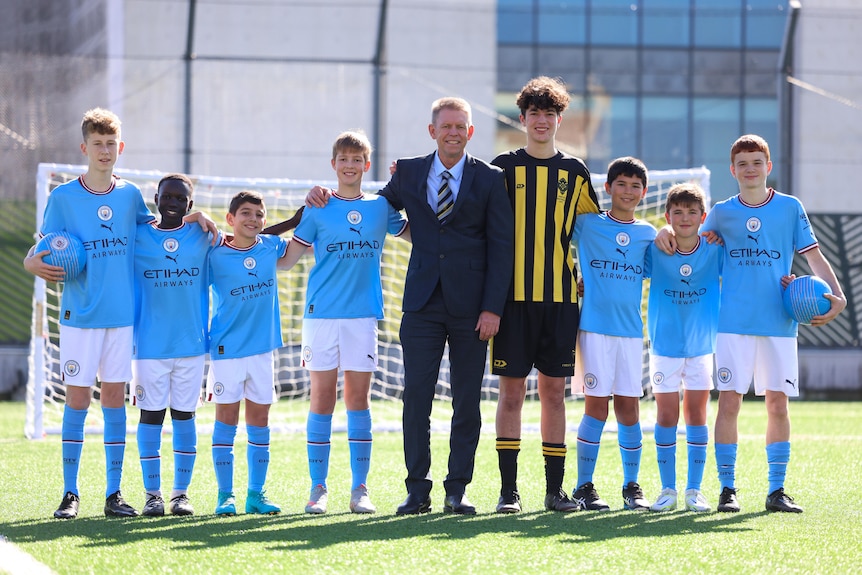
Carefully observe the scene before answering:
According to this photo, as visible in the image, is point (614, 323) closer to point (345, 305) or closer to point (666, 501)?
point (666, 501)

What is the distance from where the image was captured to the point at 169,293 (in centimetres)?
481

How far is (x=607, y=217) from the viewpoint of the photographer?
5.03m

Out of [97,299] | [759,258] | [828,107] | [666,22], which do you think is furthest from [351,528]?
[666,22]

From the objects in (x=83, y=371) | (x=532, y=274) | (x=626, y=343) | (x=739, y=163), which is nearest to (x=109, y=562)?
(x=83, y=371)

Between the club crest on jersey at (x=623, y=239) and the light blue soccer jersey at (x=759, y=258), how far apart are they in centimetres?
43

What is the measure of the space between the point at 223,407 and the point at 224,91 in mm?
5809

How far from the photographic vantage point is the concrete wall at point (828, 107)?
11.1 meters

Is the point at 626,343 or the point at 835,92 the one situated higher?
the point at 835,92

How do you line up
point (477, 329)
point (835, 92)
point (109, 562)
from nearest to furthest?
1. point (109, 562)
2. point (477, 329)
3. point (835, 92)

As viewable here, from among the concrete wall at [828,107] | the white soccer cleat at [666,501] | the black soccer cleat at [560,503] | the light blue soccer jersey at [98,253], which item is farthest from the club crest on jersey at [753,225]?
the concrete wall at [828,107]

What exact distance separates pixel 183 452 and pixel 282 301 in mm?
5157

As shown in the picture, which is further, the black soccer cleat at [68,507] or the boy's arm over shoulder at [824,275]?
the boy's arm over shoulder at [824,275]

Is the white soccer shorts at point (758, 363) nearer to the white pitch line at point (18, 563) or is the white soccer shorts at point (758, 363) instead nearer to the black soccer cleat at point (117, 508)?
the black soccer cleat at point (117, 508)

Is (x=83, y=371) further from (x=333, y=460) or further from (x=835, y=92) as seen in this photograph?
(x=835, y=92)
